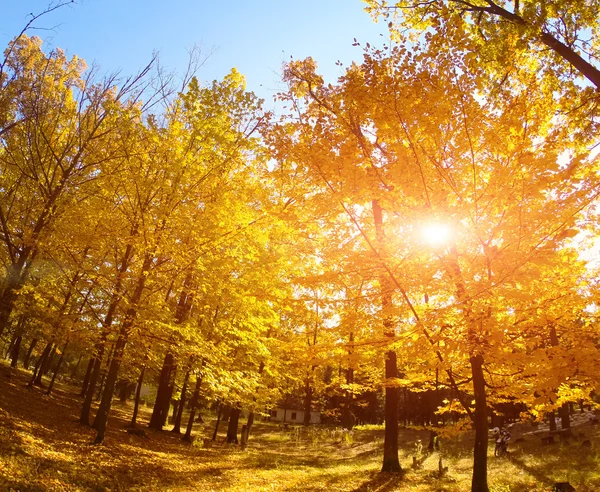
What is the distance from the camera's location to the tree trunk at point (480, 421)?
538 centimetres

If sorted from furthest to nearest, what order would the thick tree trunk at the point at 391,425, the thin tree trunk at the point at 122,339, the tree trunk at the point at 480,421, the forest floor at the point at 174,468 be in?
the thick tree trunk at the point at 391,425
the thin tree trunk at the point at 122,339
the forest floor at the point at 174,468
the tree trunk at the point at 480,421

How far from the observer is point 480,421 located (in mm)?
5406

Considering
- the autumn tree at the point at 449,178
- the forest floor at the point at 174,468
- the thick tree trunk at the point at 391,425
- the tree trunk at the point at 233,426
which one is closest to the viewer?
the autumn tree at the point at 449,178

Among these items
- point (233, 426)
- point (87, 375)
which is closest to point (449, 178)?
point (233, 426)

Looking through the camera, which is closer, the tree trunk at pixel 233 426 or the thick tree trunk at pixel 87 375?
the tree trunk at pixel 233 426

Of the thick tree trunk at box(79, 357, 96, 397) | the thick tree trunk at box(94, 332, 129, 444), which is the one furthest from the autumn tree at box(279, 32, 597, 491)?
the thick tree trunk at box(79, 357, 96, 397)

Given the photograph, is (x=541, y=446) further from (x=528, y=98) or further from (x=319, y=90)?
(x=319, y=90)

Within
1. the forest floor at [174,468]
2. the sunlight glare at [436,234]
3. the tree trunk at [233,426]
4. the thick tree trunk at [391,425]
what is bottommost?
the tree trunk at [233,426]

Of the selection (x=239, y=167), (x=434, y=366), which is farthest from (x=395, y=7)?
(x=434, y=366)

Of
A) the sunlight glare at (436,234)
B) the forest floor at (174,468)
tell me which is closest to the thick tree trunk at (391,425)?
the forest floor at (174,468)

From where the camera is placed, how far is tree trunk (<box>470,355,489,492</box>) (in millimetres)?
5379

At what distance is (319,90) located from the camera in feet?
19.1

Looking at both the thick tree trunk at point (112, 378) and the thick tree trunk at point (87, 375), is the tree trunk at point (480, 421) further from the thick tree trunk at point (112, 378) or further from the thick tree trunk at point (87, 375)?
the thick tree trunk at point (87, 375)

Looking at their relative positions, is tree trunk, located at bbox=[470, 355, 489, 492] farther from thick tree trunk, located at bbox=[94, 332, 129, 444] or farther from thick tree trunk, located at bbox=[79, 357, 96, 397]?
thick tree trunk, located at bbox=[79, 357, 96, 397]
